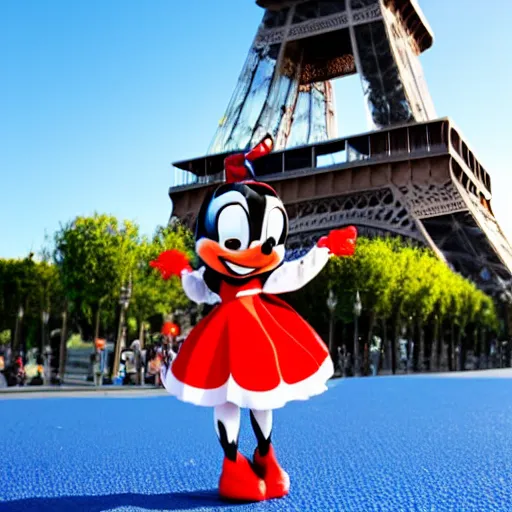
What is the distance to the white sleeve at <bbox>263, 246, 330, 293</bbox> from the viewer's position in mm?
4801

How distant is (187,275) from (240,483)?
152 cm

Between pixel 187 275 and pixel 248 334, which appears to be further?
pixel 187 275

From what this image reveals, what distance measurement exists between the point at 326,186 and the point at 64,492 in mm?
35129

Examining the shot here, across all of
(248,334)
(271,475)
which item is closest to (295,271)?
(248,334)

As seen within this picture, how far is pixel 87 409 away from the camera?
11.4 metres

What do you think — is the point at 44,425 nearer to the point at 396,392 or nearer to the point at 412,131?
the point at 396,392

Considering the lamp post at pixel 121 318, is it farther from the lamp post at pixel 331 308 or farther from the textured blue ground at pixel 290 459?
the textured blue ground at pixel 290 459

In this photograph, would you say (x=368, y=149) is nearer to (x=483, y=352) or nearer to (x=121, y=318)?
(x=483, y=352)

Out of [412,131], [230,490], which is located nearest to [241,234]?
[230,490]

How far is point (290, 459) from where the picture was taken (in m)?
5.91

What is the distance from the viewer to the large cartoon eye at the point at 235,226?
460cm

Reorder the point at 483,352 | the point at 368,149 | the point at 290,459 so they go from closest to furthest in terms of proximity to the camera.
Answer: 1. the point at 290,459
2. the point at 368,149
3. the point at 483,352

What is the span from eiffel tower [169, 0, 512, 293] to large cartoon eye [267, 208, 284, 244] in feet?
100

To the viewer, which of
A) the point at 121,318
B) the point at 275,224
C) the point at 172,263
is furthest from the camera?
the point at 121,318
